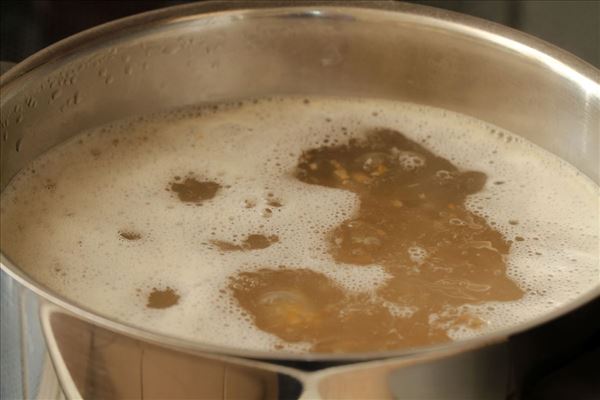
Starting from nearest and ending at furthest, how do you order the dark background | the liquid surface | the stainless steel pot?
the liquid surface → the stainless steel pot → the dark background

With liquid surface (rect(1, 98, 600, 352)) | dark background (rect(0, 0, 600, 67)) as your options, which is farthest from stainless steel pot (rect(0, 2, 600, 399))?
dark background (rect(0, 0, 600, 67))

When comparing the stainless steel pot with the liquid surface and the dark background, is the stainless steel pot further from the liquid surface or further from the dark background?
the dark background

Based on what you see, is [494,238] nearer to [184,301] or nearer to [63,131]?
[184,301]

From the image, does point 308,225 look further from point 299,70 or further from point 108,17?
point 108,17

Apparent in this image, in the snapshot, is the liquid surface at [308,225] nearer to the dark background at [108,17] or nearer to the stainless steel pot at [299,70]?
the stainless steel pot at [299,70]

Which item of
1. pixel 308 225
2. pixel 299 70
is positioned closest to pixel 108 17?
pixel 299 70

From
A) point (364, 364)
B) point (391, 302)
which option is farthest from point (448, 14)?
point (364, 364)

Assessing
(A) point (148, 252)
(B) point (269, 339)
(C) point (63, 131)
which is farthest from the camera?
(C) point (63, 131)
